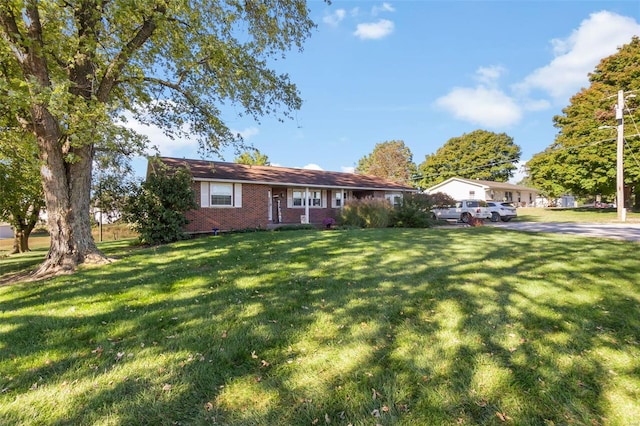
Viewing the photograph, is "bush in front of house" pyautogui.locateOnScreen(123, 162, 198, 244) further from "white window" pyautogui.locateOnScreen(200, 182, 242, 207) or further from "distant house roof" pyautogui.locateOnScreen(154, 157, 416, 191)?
"white window" pyautogui.locateOnScreen(200, 182, 242, 207)

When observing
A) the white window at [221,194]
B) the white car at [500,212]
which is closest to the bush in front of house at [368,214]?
the white window at [221,194]

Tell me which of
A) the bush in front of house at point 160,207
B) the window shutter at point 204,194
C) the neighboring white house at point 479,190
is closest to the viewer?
the bush in front of house at point 160,207

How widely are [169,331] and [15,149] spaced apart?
1145 centimetres

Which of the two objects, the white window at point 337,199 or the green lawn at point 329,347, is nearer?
the green lawn at point 329,347

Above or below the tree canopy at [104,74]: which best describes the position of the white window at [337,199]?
below

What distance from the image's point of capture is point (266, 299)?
450 centimetres

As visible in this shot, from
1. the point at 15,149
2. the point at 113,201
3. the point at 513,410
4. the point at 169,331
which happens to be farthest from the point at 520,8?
the point at 113,201

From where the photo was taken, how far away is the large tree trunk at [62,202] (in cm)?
704

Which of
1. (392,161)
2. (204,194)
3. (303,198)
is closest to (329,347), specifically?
(204,194)

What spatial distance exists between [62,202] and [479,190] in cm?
3822

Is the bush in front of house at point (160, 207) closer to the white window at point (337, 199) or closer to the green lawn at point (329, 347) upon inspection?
the green lawn at point (329, 347)

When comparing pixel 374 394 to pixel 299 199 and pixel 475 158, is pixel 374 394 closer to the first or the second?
pixel 299 199

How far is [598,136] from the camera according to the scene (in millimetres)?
27031

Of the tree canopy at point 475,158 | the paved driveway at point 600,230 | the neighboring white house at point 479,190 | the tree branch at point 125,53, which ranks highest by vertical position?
the tree canopy at point 475,158
